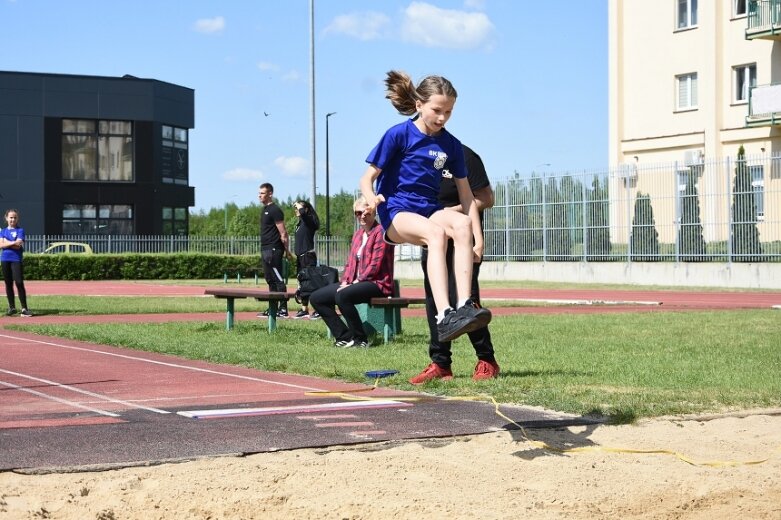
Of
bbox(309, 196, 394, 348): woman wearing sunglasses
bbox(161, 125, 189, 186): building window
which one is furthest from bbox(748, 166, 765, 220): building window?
bbox(161, 125, 189, 186): building window

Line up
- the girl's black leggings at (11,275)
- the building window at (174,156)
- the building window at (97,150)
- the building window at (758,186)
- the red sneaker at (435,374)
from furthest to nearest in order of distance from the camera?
the building window at (174,156)
the building window at (97,150)
the building window at (758,186)
the girl's black leggings at (11,275)
the red sneaker at (435,374)

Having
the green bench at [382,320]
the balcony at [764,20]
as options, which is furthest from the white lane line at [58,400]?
the balcony at [764,20]

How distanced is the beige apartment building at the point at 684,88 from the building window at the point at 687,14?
0.04 metres

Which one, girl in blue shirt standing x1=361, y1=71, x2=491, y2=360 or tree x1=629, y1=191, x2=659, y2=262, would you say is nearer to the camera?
girl in blue shirt standing x1=361, y1=71, x2=491, y2=360

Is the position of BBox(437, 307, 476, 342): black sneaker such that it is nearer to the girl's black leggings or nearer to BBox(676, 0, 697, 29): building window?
the girl's black leggings

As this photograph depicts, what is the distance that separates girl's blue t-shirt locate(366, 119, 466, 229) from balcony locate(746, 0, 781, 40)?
109ft

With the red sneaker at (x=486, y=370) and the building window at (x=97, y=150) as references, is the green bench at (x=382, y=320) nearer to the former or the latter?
the red sneaker at (x=486, y=370)

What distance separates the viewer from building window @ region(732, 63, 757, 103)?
130 ft

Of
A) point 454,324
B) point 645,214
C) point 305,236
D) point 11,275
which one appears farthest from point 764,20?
point 454,324

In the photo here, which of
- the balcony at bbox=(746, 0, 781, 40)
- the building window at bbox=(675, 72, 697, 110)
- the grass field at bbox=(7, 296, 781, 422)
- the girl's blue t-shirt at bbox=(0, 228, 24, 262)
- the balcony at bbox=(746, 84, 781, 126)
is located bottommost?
the grass field at bbox=(7, 296, 781, 422)

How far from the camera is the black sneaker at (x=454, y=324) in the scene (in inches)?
259

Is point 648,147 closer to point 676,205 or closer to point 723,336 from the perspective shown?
point 676,205

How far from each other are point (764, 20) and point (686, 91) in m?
4.44

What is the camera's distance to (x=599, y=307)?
68.7 ft
